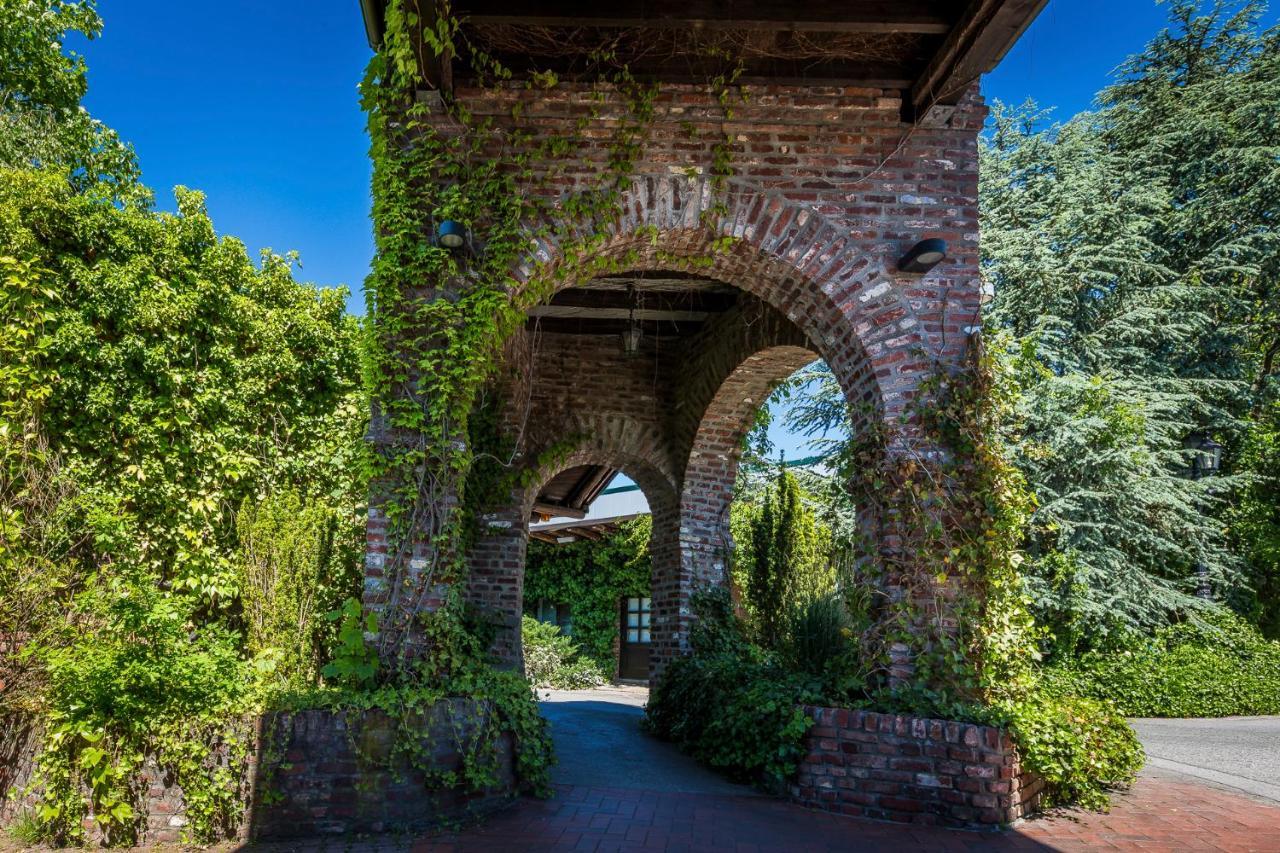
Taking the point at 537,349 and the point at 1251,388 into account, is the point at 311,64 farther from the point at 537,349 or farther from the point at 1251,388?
the point at 1251,388

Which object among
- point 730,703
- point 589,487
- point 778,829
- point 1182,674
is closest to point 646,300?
point 730,703

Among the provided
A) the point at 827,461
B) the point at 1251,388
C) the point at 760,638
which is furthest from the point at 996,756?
the point at 1251,388

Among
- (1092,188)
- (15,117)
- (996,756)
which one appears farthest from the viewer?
(1092,188)

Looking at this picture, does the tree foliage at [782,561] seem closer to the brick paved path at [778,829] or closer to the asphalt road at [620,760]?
the asphalt road at [620,760]

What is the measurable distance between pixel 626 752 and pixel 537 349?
161 inches

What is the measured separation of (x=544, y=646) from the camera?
46.7 ft

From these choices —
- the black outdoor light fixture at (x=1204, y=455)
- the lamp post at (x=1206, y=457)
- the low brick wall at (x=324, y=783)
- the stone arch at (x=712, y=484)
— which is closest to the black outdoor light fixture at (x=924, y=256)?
the stone arch at (x=712, y=484)

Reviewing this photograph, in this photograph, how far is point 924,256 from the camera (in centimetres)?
466

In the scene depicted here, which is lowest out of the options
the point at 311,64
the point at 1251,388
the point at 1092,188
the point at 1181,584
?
the point at 1181,584

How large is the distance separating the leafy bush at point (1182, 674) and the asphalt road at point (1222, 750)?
17.9 inches

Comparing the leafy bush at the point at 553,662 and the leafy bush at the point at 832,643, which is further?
the leafy bush at the point at 553,662

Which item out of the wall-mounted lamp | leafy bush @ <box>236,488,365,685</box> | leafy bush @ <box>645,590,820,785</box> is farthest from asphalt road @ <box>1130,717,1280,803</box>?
leafy bush @ <box>236,488,365,685</box>

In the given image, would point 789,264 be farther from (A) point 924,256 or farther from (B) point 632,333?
(B) point 632,333

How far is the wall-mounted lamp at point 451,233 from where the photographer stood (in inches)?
181
